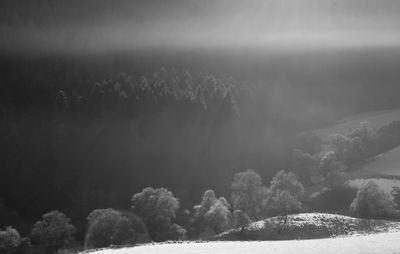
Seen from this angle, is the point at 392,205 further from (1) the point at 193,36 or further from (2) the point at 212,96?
(1) the point at 193,36

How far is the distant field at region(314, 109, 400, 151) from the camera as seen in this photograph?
3355 inches

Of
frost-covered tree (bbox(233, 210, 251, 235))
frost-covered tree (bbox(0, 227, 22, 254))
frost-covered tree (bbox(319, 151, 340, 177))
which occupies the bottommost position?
frost-covered tree (bbox(0, 227, 22, 254))

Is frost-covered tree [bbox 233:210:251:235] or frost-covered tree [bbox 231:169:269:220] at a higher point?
frost-covered tree [bbox 231:169:269:220]

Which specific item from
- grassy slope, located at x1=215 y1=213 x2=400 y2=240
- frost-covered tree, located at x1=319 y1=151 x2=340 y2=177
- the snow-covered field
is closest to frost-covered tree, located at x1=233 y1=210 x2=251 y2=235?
grassy slope, located at x1=215 y1=213 x2=400 y2=240

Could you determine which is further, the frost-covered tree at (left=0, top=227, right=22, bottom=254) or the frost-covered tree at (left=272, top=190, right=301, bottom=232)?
the frost-covered tree at (left=0, top=227, right=22, bottom=254)

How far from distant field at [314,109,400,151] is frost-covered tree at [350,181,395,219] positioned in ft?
127

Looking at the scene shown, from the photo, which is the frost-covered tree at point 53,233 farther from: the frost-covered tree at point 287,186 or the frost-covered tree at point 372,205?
the frost-covered tree at point 372,205

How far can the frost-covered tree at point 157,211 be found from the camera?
38.0m

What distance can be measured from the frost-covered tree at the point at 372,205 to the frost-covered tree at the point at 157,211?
14.1 meters

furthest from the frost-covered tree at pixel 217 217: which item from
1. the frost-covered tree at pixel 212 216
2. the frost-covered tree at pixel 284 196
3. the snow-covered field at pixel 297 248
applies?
the snow-covered field at pixel 297 248

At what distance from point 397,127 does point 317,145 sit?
A: 12204mm

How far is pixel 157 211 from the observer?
38562 mm

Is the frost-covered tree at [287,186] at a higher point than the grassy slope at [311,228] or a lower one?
higher

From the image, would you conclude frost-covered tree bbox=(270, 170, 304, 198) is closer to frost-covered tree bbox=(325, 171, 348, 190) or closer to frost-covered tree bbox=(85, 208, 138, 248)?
frost-covered tree bbox=(325, 171, 348, 190)
